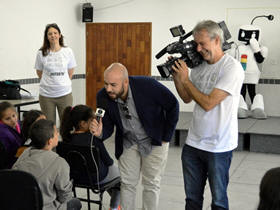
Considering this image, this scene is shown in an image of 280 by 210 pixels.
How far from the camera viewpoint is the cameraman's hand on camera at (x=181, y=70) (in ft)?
9.29

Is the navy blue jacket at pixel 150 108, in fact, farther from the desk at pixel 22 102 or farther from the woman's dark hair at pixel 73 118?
the desk at pixel 22 102

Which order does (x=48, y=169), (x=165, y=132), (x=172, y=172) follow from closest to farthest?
(x=48, y=169) → (x=165, y=132) → (x=172, y=172)

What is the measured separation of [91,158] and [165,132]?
0.55 meters

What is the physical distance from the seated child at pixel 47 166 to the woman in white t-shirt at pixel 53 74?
8.45 ft

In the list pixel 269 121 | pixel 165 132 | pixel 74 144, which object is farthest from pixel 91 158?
pixel 269 121

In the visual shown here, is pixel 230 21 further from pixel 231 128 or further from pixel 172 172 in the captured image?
pixel 231 128

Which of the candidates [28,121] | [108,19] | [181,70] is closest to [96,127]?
[181,70]

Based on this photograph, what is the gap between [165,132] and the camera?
10.7ft

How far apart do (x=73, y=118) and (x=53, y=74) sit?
2.14 m

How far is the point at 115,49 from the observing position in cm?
914

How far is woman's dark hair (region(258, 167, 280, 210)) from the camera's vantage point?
1447 mm

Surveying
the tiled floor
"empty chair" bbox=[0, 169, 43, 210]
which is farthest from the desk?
"empty chair" bbox=[0, 169, 43, 210]

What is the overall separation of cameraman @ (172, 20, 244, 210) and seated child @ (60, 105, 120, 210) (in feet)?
2.42

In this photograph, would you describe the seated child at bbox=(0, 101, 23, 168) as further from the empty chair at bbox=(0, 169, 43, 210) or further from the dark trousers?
the dark trousers
